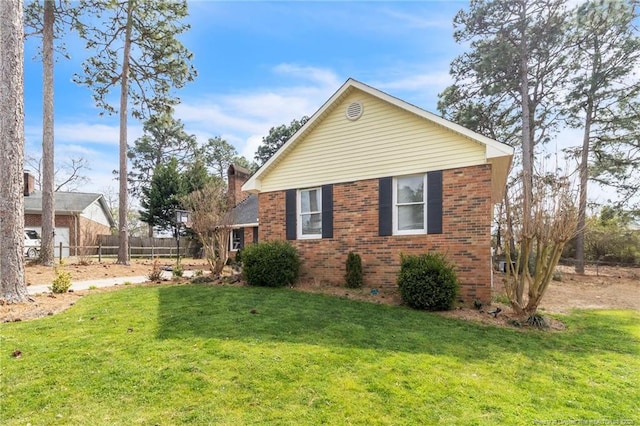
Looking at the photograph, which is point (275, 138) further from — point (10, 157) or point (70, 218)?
point (10, 157)

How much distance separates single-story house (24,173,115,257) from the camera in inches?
946

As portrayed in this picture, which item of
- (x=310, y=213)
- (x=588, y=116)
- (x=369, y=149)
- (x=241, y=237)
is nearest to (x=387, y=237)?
(x=369, y=149)

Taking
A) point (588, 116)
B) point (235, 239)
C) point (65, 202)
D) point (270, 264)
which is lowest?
point (270, 264)

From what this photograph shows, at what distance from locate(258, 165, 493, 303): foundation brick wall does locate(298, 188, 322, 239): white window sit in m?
0.34

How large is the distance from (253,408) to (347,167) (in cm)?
790

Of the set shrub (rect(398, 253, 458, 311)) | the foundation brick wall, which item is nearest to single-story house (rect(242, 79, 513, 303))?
the foundation brick wall

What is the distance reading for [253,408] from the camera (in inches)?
129

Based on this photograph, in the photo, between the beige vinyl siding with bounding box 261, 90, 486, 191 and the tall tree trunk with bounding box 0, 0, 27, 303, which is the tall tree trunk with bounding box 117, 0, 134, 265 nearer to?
the beige vinyl siding with bounding box 261, 90, 486, 191

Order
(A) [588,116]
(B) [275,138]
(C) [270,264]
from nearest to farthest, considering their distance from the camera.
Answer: (C) [270,264], (A) [588,116], (B) [275,138]

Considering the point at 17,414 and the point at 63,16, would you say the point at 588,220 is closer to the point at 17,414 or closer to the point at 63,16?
the point at 17,414

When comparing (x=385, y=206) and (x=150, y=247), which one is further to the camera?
(x=150, y=247)

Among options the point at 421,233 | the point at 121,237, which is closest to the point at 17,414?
the point at 421,233

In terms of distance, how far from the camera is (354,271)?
31.7ft

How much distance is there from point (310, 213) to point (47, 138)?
11534 mm
